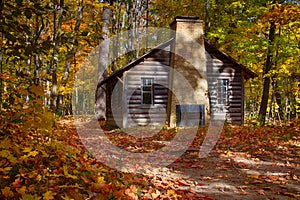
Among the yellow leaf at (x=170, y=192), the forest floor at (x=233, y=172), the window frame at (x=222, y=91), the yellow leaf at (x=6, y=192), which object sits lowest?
the forest floor at (x=233, y=172)

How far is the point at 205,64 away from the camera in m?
17.5

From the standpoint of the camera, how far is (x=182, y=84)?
667 inches

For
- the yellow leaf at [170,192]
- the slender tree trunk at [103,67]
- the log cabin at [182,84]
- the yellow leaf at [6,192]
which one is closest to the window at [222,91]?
the log cabin at [182,84]

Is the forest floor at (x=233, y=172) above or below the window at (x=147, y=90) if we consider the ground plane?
below

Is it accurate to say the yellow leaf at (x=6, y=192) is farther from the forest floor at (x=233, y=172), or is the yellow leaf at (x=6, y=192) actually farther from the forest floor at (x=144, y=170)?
the forest floor at (x=233, y=172)

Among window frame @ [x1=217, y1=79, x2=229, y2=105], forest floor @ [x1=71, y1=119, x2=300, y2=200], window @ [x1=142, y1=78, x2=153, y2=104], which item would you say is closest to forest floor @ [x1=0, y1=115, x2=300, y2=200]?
forest floor @ [x1=71, y1=119, x2=300, y2=200]

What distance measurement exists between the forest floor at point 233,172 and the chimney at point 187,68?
6163mm

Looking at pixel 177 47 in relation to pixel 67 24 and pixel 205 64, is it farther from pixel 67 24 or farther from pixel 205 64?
pixel 67 24

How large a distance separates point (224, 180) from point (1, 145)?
4256 millimetres

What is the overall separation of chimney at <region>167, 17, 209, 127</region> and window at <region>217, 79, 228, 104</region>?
1.95 metres

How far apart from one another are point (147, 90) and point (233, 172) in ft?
38.5

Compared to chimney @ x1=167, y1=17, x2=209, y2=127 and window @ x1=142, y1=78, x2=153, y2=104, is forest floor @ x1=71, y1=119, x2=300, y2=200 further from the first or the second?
window @ x1=142, y1=78, x2=153, y2=104

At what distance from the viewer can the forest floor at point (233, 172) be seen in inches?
194

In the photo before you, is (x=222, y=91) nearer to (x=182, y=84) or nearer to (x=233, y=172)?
(x=182, y=84)
